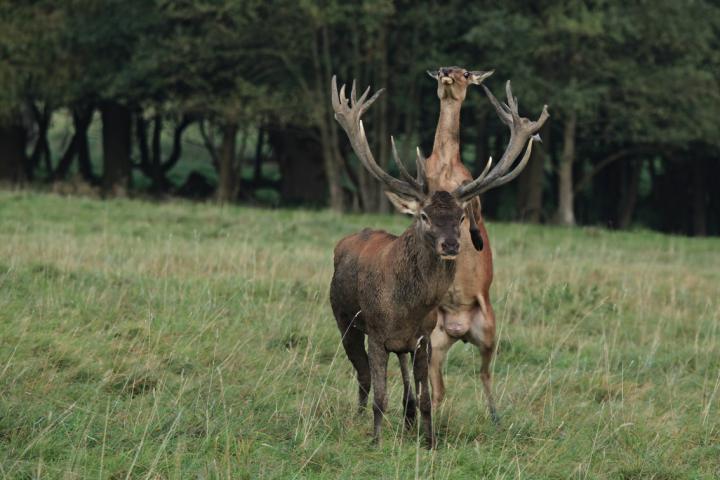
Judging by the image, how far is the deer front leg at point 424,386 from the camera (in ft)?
23.2

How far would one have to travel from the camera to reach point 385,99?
28266 millimetres

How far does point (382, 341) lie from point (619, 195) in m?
31.5

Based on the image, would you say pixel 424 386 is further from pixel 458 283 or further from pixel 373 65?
pixel 373 65

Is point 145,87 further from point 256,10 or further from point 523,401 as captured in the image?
point 523,401

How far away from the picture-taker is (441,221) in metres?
6.71

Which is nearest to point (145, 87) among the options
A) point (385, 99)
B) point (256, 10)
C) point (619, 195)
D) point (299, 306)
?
point (256, 10)

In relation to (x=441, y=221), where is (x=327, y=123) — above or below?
above

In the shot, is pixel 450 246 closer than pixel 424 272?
Yes

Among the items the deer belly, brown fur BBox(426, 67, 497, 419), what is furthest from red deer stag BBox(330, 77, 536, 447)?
the deer belly

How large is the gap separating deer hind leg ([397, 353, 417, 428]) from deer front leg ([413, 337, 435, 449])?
0.19 feet

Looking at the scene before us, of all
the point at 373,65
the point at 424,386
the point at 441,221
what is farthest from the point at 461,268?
the point at 373,65

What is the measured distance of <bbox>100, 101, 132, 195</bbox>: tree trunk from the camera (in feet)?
106

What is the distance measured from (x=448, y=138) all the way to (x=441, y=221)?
2.06 meters

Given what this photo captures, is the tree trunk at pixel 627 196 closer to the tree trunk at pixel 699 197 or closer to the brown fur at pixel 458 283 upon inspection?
the tree trunk at pixel 699 197
